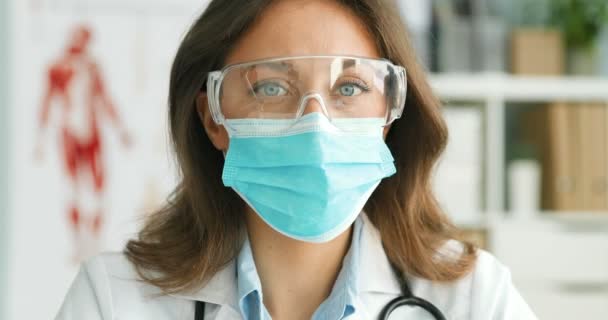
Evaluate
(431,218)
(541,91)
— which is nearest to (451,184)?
(541,91)

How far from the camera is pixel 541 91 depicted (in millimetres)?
2529

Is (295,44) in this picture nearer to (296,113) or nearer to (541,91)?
(296,113)

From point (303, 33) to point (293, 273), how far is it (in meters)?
0.45

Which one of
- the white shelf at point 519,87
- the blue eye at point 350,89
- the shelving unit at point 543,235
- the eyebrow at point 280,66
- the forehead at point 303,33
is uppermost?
the forehead at point 303,33

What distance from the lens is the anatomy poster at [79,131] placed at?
8.19ft

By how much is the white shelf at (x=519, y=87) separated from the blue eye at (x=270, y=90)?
1498 mm

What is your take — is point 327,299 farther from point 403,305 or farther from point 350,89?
point 350,89

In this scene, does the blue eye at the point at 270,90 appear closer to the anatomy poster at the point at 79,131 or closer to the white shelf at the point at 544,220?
the anatomy poster at the point at 79,131

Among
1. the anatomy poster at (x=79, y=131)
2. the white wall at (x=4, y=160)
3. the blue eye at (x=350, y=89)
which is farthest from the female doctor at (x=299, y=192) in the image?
the white wall at (x=4, y=160)

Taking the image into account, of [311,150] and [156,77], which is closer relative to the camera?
[311,150]

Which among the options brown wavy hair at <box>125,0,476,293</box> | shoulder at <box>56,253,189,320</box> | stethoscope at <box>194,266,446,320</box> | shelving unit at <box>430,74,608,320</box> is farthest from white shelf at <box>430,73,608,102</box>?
shoulder at <box>56,253,189,320</box>

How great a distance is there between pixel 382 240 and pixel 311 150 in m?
0.36

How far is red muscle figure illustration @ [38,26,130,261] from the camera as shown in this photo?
8.30ft

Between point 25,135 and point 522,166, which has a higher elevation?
point 25,135
